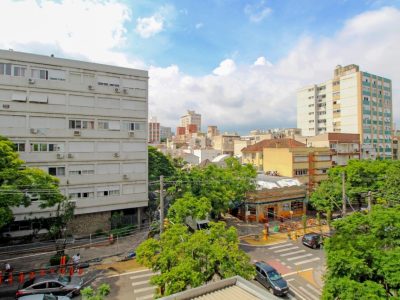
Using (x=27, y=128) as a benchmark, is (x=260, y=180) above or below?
below

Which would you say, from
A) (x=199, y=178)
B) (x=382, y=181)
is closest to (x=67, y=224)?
(x=199, y=178)

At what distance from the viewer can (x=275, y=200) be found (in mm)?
37344

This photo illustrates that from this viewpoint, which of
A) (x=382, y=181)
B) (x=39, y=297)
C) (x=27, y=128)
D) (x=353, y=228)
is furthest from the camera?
(x=382, y=181)

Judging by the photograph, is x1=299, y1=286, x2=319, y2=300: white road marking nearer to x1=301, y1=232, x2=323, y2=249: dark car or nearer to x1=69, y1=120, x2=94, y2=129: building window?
x1=301, y1=232, x2=323, y2=249: dark car

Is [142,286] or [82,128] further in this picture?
[82,128]

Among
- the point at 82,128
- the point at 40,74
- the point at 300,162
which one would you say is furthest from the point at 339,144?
the point at 40,74

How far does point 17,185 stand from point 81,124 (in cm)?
1142

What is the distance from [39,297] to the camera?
1587cm

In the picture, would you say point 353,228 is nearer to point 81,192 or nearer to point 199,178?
point 199,178

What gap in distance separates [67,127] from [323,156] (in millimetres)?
38735

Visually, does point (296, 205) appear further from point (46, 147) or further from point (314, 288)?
point (46, 147)

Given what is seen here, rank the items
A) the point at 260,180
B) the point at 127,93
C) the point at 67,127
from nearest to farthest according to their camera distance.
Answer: the point at 67,127 < the point at 127,93 < the point at 260,180

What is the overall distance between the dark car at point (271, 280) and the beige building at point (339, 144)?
36.9 meters

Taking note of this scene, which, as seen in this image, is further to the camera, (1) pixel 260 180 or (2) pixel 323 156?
(2) pixel 323 156
